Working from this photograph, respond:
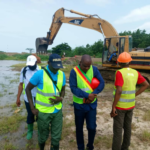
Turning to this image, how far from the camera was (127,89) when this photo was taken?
2.63 metres

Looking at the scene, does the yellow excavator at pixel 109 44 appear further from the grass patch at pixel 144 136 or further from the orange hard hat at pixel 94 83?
the orange hard hat at pixel 94 83

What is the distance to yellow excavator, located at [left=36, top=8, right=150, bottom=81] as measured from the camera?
8269mm

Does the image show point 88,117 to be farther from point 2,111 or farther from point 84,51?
point 84,51

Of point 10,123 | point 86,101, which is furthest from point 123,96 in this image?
point 10,123

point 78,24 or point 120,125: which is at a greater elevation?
point 78,24

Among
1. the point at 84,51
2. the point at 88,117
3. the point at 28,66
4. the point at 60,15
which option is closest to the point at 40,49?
the point at 60,15

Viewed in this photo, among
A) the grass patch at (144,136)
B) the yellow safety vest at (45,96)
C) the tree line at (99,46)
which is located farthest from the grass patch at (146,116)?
the tree line at (99,46)

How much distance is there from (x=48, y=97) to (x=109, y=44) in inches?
304

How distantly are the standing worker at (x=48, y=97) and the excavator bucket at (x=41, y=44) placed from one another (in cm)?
1228

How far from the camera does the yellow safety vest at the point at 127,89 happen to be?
2.59 metres

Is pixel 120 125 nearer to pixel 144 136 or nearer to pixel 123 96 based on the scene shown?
pixel 123 96

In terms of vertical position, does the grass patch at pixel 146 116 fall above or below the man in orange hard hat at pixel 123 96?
below

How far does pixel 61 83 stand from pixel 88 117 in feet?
2.74

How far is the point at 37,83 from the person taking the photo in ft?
8.30
